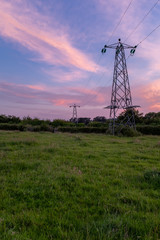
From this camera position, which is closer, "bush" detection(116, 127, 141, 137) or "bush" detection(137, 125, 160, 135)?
"bush" detection(116, 127, 141, 137)

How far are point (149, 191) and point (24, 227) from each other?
2.87 metres

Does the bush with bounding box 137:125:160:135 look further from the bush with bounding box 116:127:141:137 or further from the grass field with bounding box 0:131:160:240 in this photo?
the grass field with bounding box 0:131:160:240

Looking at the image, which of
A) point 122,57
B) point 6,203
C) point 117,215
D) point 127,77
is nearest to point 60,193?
point 6,203

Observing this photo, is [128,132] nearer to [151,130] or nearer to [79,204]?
[151,130]

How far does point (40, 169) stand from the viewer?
5453 millimetres

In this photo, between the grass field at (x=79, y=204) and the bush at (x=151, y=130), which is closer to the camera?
the grass field at (x=79, y=204)

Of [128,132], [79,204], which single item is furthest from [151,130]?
[79,204]

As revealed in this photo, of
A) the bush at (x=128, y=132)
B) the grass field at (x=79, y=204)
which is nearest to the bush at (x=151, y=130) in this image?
the bush at (x=128, y=132)

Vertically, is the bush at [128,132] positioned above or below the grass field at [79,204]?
above

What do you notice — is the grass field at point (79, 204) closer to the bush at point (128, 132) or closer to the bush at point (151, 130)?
the bush at point (128, 132)

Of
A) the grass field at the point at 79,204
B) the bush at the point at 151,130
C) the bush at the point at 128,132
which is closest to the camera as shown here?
the grass field at the point at 79,204

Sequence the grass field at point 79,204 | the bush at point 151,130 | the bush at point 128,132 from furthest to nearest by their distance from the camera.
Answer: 1. the bush at point 151,130
2. the bush at point 128,132
3. the grass field at point 79,204

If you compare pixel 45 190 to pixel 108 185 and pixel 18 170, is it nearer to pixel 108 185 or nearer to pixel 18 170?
pixel 108 185

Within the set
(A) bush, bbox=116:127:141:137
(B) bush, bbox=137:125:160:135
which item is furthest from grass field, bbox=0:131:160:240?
(B) bush, bbox=137:125:160:135
